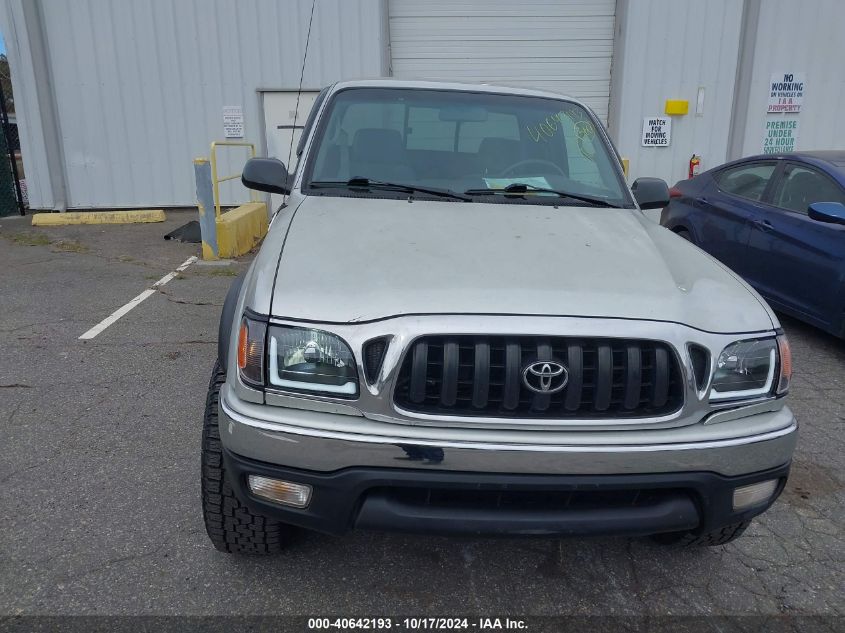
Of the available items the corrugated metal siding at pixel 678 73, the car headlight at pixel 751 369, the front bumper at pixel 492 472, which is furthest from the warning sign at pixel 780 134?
the front bumper at pixel 492 472

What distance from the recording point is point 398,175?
3111mm

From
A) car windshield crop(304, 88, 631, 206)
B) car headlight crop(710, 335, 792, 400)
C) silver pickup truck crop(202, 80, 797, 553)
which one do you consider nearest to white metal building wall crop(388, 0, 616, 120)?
car windshield crop(304, 88, 631, 206)

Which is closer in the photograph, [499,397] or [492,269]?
[499,397]

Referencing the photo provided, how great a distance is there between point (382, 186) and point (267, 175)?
67cm

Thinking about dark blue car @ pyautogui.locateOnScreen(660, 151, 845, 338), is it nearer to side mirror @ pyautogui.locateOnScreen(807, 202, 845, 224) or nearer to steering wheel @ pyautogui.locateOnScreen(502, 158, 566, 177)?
side mirror @ pyautogui.locateOnScreen(807, 202, 845, 224)

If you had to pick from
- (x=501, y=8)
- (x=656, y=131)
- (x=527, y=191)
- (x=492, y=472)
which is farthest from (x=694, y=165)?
(x=492, y=472)

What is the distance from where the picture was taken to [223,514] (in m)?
2.32

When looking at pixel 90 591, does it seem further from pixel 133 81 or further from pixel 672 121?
pixel 672 121

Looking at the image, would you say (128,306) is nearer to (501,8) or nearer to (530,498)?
(530,498)

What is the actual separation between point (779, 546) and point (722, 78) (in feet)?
33.8

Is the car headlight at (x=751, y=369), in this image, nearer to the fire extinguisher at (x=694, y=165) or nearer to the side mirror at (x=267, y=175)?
the side mirror at (x=267, y=175)

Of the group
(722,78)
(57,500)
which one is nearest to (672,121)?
(722,78)

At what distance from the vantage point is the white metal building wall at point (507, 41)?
35.4 ft

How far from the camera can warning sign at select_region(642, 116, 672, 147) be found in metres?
11.1
